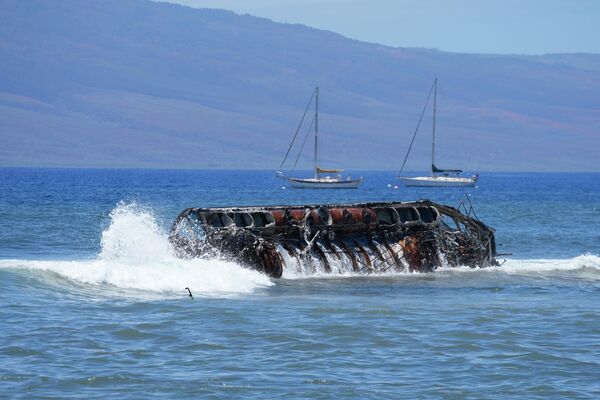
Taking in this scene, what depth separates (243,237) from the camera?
3050cm

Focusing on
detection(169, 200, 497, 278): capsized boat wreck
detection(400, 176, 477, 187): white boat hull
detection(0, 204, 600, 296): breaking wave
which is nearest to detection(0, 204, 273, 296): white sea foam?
detection(0, 204, 600, 296): breaking wave

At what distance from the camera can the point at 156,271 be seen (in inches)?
1135

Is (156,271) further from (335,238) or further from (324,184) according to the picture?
(324,184)

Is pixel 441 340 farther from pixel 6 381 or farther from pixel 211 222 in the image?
pixel 211 222

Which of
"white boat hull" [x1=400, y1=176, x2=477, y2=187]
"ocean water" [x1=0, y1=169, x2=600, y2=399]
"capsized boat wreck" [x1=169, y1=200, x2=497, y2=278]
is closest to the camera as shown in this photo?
"ocean water" [x1=0, y1=169, x2=600, y2=399]

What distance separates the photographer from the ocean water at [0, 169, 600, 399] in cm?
1786

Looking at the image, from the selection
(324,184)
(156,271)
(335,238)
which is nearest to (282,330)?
(156,271)

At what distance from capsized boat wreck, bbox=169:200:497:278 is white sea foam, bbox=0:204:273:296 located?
64 centimetres

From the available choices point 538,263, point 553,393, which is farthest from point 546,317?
point 538,263

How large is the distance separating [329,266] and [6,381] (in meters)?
15.7

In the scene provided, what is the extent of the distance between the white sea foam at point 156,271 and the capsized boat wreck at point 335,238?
643 mm

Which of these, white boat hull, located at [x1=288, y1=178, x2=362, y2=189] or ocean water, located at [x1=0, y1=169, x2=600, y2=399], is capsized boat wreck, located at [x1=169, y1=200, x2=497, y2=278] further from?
white boat hull, located at [x1=288, y1=178, x2=362, y2=189]

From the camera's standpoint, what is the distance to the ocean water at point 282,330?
58.6 ft

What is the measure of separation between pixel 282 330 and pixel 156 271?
7492 mm
